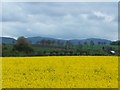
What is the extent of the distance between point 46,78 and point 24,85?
2.01m

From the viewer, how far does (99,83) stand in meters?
14.3

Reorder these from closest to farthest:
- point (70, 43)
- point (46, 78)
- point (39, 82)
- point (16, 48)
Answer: point (39, 82) < point (46, 78) < point (16, 48) < point (70, 43)

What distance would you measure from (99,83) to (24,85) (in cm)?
287

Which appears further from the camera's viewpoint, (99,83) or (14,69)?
(14,69)

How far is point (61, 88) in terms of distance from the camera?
1298cm

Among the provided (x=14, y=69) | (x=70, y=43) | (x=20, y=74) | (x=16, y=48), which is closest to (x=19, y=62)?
(x=14, y=69)

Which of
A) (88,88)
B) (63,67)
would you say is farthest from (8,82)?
(63,67)

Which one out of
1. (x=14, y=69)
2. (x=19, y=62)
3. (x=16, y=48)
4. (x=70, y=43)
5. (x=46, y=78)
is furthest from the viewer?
(x=70, y=43)

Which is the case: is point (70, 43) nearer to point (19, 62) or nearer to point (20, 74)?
point (19, 62)

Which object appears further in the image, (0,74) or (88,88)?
(0,74)

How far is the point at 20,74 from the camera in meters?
Answer: 16.5

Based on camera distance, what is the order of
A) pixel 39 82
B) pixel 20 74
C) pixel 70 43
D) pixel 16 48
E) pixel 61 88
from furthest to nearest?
1. pixel 70 43
2. pixel 16 48
3. pixel 20 74
4. pixel 39 82
5. pixel 61 88

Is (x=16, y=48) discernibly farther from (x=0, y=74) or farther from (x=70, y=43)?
(x=0, y=74)

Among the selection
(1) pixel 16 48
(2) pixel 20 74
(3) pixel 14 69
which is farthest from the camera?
(1) pixel 16 48
